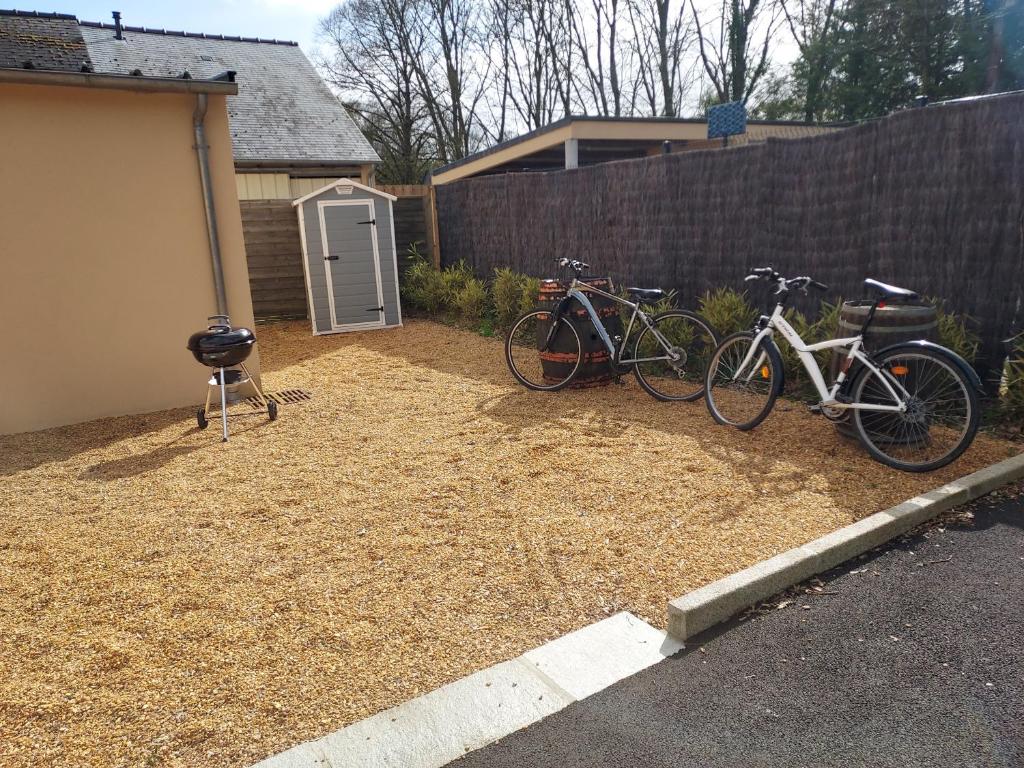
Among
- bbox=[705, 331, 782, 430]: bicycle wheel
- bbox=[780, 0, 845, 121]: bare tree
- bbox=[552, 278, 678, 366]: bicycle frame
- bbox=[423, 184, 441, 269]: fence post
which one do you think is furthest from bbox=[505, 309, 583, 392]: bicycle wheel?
bbox=[780, 0, 845, 121]: bare tree

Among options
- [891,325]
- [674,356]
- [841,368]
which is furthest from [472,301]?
[891,325]

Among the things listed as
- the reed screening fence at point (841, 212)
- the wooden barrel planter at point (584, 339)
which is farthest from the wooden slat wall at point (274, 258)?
the wooden barrel planter at point (584, 339)

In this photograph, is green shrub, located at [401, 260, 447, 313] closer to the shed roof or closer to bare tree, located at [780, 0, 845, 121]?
the shed roof

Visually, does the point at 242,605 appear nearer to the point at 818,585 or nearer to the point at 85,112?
the point at 818,585

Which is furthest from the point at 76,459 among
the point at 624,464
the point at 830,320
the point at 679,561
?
the point at 830,320

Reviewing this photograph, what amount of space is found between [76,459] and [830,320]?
531 cm

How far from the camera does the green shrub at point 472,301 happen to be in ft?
31.0

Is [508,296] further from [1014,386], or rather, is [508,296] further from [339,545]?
[339,545]

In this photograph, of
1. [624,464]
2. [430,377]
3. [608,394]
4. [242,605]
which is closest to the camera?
[242,605]

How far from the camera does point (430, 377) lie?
21.4 feet

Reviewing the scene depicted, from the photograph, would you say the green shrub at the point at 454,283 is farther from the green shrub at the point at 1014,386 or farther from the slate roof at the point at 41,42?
the green shrub at the point at 1014,386

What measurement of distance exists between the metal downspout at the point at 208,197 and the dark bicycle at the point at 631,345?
93.8 inches

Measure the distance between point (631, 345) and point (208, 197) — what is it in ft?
11.9

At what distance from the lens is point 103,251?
5.17 m
